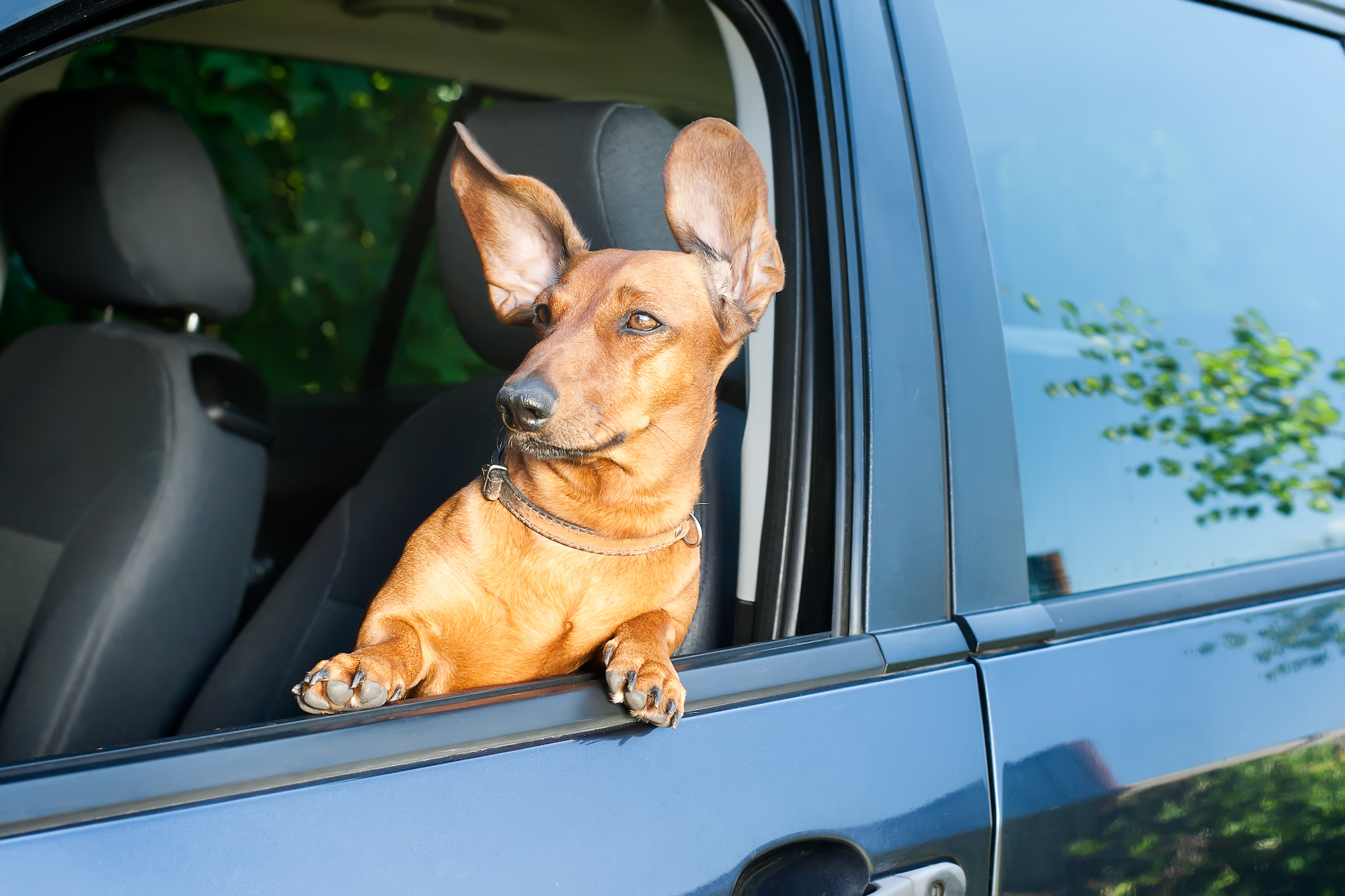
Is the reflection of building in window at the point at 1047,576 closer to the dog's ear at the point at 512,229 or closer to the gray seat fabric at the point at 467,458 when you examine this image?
the gray seat fabric at the point at 467,458

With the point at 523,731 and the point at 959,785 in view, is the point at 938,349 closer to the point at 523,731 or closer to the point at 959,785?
the point at 959,785

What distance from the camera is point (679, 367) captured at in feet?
4.69

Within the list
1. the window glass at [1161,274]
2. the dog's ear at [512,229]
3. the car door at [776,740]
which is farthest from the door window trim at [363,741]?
the dog's ear at [512,229]

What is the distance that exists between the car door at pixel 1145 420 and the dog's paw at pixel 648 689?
0.41 meters

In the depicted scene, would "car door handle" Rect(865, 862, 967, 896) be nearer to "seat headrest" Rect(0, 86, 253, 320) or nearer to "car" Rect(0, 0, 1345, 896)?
"car" Rect(0, 0, 1345, 896)

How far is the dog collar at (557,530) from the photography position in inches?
55.1

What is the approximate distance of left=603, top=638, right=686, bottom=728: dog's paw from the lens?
42.1 inches

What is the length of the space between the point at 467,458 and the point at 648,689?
1.04 m

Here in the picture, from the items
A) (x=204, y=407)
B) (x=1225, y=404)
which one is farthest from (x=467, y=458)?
(x=1225, y=404)

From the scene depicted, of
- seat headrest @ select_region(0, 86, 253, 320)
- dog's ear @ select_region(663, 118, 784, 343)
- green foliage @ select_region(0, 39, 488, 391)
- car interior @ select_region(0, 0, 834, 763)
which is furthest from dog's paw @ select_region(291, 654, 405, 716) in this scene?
green foliage @ select_region(0, 39, 488, 391)

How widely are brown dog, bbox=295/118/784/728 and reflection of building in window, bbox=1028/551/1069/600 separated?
47 centimetres

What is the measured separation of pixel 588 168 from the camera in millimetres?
1612

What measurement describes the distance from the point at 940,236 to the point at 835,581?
0.50 m

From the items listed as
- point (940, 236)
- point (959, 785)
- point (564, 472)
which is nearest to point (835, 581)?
point (959, 785)
